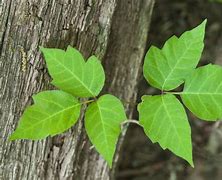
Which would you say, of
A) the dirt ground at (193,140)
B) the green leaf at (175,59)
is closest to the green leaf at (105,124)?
the green leaf at (175,59)

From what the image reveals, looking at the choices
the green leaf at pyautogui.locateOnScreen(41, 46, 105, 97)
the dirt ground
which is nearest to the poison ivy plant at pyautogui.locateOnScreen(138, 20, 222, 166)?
the green leaf at pyautogui.locateOnScreen(41, 46, 105, 97)

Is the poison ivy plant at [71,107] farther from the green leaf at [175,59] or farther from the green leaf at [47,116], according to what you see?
the green leaf at [175,59]

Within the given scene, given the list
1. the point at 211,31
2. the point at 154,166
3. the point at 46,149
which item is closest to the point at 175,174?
the point at 154,166

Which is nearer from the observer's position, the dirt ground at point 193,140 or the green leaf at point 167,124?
the green leaf at point 167,124

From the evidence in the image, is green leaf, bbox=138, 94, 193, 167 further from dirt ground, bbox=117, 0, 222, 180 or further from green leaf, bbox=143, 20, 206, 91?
dirt ground, bbox=117, 0, 222, 180

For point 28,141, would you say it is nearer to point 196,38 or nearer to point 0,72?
point 0,72

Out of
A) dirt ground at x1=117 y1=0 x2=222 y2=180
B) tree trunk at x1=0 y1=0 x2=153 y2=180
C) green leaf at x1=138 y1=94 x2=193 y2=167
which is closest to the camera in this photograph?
green leaf at x1=138 y1=94 x2=193 y2=167
